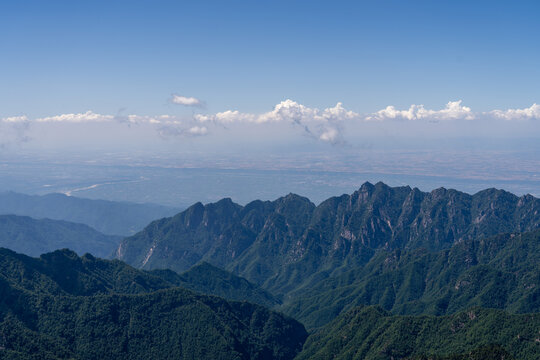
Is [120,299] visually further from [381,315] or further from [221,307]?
[381,315]

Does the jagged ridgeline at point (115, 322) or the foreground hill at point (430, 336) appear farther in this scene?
the jagged ridgeline at point (115, 322)

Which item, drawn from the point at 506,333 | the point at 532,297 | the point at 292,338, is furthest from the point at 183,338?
the point at 532,297

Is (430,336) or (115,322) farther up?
(430,336)

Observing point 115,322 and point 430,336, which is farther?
point 115,322

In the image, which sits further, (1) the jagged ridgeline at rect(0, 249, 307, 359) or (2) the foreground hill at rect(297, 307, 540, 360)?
(1) the jagged ridgeline at rect(0, 249, 307, 359)
